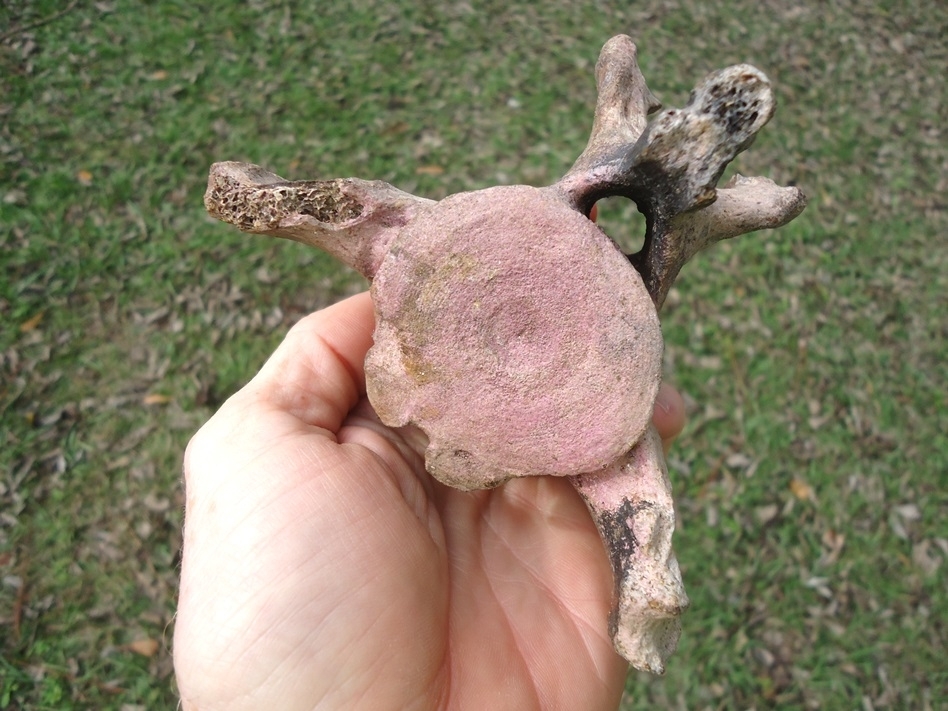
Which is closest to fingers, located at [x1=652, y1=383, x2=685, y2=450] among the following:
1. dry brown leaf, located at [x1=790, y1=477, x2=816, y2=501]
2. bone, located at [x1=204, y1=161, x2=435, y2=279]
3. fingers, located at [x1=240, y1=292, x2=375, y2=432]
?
fingers, located at [x1=240, y1=292, x2=375, y2=432]

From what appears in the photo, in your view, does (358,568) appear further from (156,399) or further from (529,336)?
(156,399)

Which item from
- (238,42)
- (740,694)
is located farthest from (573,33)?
(740,694)

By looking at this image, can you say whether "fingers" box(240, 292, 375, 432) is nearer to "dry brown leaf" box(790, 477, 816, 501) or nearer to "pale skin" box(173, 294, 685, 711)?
"pale skin" box(173, 294, 685, 711)

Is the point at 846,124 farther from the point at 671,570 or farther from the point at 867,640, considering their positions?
the point at 671,570

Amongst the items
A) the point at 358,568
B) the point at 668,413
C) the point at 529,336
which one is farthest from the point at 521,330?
the point at 668,413

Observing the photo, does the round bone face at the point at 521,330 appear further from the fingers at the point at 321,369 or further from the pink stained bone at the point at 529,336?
the fingers at the point at 321,369

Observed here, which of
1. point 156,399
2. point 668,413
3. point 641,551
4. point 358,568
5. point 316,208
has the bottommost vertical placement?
point 156,399
